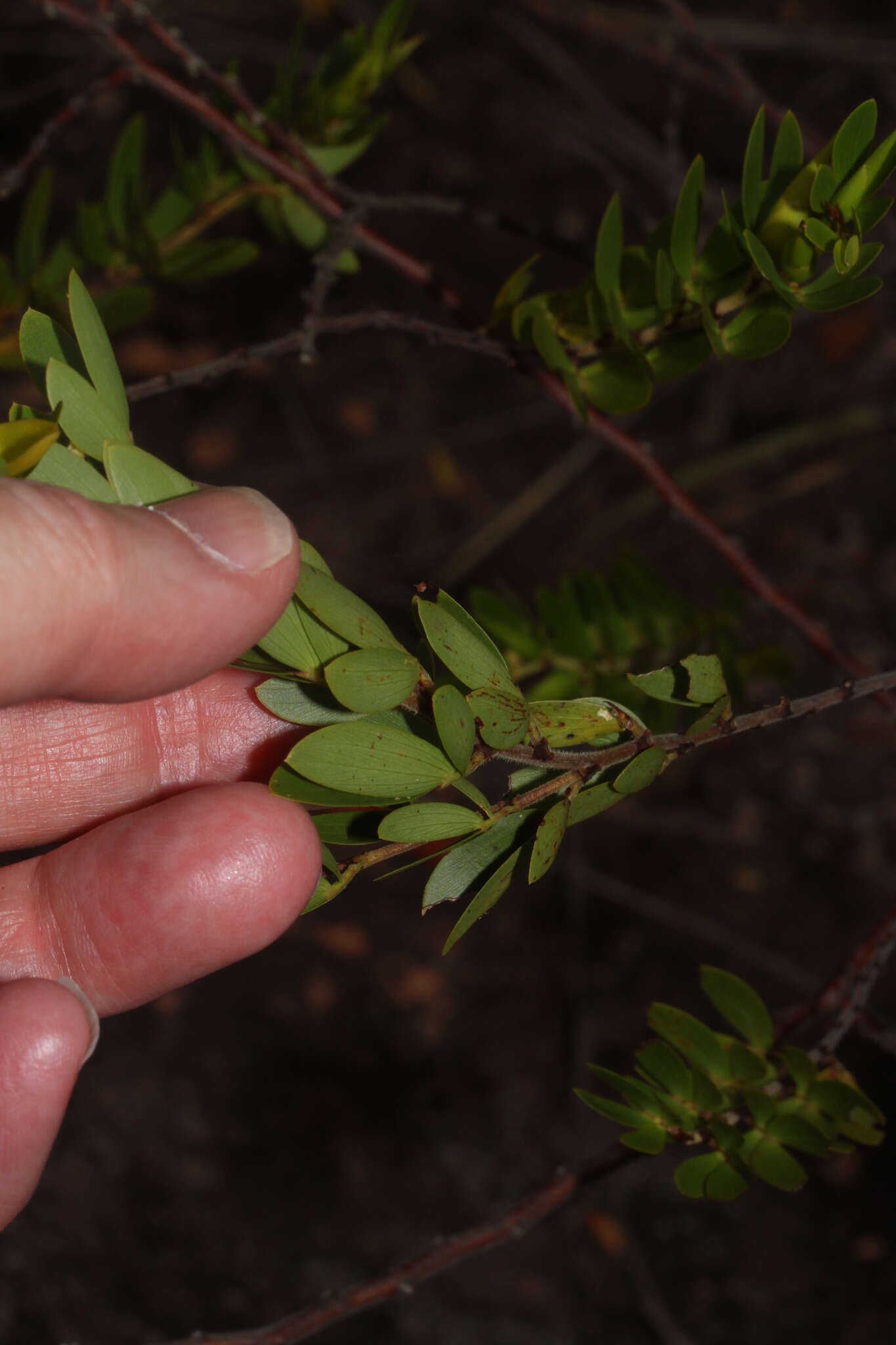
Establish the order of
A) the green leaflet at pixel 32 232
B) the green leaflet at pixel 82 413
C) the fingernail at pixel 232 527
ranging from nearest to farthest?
the green leaflet at pixel 82 413
the fingernail at pixel 232 527
the green leaflet at pixel 32 232

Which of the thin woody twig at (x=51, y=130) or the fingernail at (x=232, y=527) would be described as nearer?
the fingernail at (x=232, y=527)

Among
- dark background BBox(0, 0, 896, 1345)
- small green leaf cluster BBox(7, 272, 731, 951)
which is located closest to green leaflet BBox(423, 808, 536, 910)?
small green leaf cluster BBox(7, 272, 731, 951)

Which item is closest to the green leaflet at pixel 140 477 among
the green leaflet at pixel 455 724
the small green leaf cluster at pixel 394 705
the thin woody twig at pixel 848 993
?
the small green leaf cluster at pixel 394 705

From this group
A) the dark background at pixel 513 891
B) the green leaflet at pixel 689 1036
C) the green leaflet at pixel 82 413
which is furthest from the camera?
the dark background at pixel 513 891

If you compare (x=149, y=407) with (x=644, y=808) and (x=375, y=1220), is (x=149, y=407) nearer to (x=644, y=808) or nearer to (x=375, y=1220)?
(x=644, y=808)

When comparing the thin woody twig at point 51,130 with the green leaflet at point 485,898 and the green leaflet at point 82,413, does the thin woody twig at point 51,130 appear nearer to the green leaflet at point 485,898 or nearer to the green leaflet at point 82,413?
the green leaflet at point 82,413

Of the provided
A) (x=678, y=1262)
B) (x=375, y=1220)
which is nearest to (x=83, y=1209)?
(x=375, y=1220)
